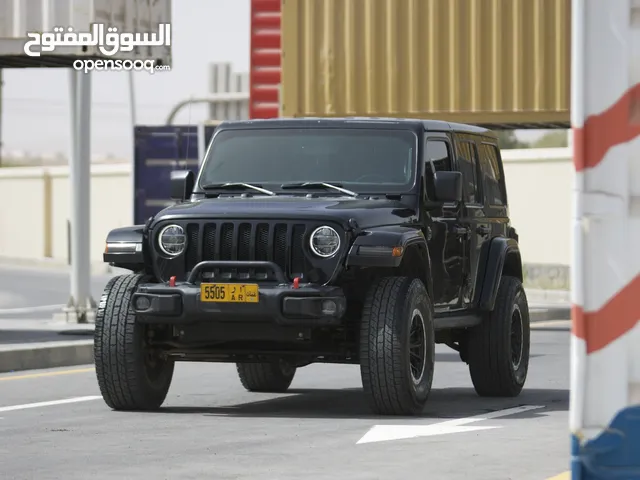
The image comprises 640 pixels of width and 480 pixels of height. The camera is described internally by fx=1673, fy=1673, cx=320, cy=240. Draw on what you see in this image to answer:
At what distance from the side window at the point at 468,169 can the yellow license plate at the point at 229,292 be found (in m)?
2.58

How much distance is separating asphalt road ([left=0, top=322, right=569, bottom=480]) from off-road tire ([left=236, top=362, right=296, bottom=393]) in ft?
0.36

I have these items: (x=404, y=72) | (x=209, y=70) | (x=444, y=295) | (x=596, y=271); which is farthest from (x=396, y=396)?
(x=209, y=70)

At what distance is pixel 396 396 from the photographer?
1038 cm

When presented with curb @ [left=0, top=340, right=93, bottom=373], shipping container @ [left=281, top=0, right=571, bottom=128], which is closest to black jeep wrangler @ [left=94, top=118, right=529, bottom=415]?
curb @ [left=0, top=340, right=93, bottom=373]

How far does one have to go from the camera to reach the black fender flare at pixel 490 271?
12234 millimetres

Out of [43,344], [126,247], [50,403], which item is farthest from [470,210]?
[43,344]

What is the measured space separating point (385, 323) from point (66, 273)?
105 ft

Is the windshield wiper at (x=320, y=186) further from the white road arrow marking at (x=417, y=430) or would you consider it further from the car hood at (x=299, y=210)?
the white road arrow marking at (x=417, y=430)

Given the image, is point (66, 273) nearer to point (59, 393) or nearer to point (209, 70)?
point (59, 393)

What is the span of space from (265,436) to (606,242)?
17.1ft

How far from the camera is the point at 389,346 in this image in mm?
10273

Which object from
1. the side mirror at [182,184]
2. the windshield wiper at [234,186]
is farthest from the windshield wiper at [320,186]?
the side mirror at [182,184]

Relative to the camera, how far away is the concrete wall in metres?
32.7

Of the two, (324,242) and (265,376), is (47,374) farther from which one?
(324,242)
